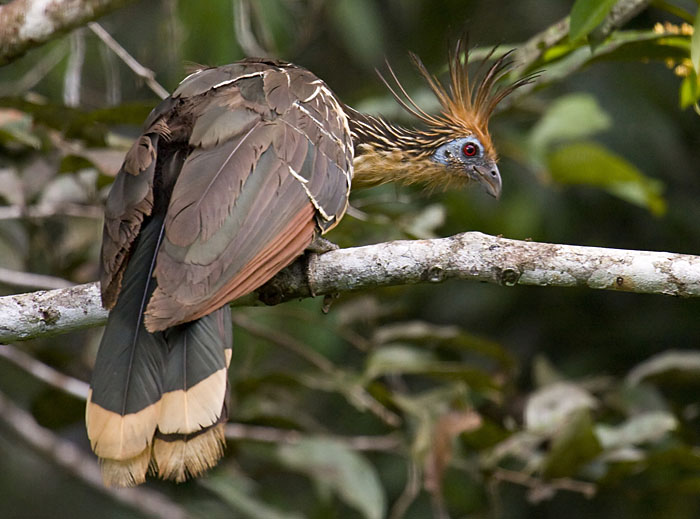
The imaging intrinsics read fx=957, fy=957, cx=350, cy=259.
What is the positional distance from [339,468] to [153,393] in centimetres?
138

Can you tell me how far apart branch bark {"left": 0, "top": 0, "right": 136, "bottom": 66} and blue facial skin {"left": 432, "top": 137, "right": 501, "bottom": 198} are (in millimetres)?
1407

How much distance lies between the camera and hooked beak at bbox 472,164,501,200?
3.87 meters

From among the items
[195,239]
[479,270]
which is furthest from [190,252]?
[479,270]

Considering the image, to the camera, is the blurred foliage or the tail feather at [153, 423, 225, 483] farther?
the blurred foliage

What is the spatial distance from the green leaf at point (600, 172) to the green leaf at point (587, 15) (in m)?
1.28

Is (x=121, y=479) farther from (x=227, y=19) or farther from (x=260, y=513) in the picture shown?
(x=227, y=19)

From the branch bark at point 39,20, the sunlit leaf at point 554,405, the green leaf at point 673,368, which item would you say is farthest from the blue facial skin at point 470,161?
the branch bark at point 39,20

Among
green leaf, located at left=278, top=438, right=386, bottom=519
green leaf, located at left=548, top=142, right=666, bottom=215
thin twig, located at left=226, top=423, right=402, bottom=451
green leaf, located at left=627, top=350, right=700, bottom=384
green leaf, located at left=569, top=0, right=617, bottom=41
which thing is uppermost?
green leaf, located at left=548, top=142, right=666, bottom=215

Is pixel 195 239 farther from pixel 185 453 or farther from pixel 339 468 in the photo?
pixel 339 468

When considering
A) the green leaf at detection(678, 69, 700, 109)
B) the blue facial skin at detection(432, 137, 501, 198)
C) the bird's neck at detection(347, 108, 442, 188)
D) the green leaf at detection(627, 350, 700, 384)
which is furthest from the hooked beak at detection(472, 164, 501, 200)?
the green leaf at detection(627, 350, 700, 384)

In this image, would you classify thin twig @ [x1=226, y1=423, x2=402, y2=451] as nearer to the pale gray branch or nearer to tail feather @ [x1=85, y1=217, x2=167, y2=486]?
the pale gray branch

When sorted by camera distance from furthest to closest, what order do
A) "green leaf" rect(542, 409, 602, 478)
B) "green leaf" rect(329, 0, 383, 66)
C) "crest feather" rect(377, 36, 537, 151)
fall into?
"green leaf" rect(329, 0, 383, 66), "crest feather" rect(377, 36, 537, 151), "green leaf" rect(542, 409, 602, 478)

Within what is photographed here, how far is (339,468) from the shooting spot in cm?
383

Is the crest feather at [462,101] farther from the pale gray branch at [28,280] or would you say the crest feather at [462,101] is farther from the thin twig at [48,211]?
the pale gray branch at [28,280]
